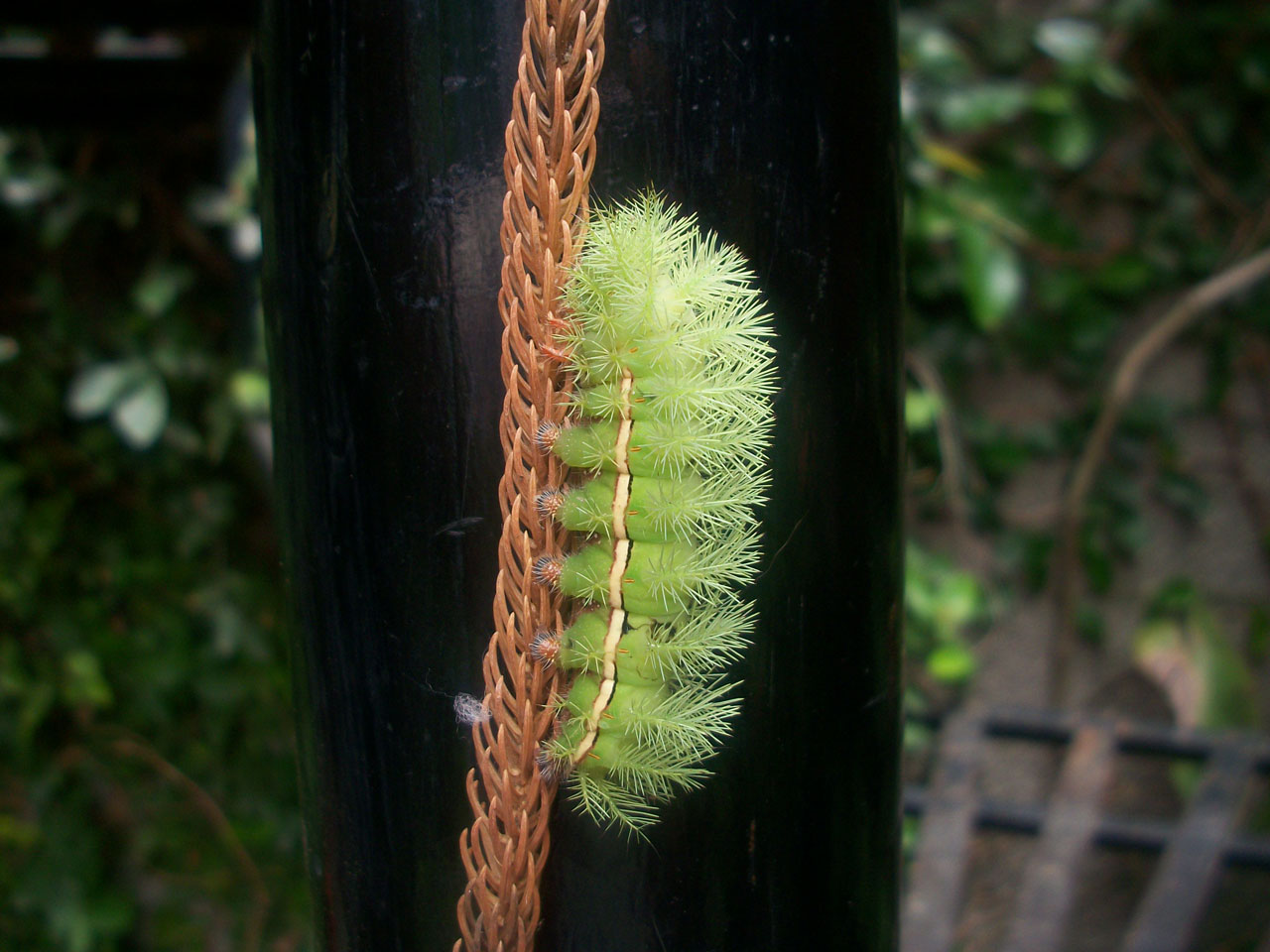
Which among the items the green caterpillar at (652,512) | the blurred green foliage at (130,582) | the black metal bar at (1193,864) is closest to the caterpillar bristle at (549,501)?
the green caterpillar at (652,512)

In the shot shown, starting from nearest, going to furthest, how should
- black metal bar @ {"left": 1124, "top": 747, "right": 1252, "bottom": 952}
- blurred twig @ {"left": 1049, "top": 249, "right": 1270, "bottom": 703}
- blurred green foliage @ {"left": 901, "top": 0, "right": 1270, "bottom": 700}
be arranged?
black metal bar @ {"left": 1124, "top": 747, "right": 1252, "bottom": 952}, blurred green foliage @ {"left": 901, "top": 0, "right": 1270, "bottom": 700}, blurred twig @ {"left": 1049, "top": 249, "right": 1270, "bottom": 703}

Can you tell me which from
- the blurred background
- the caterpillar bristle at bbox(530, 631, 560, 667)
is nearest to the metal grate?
the blurred background

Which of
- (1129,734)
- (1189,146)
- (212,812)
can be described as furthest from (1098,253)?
(212,812)

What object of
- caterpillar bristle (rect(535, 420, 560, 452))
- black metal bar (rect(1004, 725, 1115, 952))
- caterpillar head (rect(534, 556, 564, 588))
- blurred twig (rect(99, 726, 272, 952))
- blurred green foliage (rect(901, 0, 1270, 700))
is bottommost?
blurred twig (rect(99, 726, 272, 952))

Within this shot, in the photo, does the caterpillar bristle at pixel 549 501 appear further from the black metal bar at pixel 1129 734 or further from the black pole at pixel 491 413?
the black metal bar at pixel 1129 734

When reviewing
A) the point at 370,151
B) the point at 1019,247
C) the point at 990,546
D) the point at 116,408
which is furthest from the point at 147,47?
the point at 990,546

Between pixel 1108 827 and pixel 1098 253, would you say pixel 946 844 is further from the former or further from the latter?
pixel 1098 253

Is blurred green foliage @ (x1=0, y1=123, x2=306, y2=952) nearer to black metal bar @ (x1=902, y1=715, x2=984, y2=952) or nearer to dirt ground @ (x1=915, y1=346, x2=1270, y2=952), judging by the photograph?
black metal bar @ (x1=902, y1=715, x2=984, y2=952)
